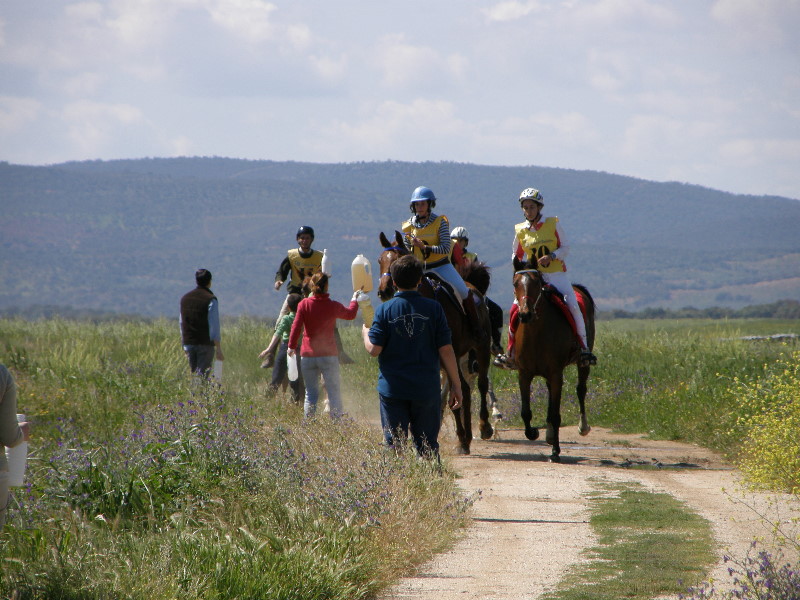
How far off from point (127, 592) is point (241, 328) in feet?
73.0

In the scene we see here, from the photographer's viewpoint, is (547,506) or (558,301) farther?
(558,301)

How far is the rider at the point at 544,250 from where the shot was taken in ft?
44.2

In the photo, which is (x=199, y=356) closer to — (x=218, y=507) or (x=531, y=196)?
(x=531, y=196)

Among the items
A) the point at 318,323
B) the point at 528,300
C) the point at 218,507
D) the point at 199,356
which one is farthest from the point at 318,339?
the point at 218,507

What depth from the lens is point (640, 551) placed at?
785cm

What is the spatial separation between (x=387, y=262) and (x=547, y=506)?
3.01 metres

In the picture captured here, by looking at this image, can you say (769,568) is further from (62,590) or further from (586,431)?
(586,431)

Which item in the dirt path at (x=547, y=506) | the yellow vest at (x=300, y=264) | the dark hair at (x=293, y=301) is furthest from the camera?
the yellow vest at (x=300, y=264)

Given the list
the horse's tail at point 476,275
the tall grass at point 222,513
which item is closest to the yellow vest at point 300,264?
the horse's tail at point 476,275

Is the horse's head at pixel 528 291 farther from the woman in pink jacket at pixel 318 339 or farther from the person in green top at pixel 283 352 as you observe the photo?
the person in green top at pixel 283 352

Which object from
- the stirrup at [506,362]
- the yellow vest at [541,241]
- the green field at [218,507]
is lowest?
the green field at [218,507]

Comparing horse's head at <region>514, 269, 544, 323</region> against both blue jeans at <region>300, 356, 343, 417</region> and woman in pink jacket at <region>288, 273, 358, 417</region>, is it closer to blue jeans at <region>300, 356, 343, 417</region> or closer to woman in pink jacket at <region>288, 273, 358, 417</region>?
woman in pink jacket at <region>288, 273, 358, 417</region>

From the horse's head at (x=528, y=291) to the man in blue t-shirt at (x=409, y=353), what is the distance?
3805 mm

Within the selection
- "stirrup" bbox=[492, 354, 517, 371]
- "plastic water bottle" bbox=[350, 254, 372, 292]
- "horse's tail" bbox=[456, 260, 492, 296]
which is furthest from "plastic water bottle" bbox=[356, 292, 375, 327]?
"horse's tail" bbox=[456, 260, 492, 296]
